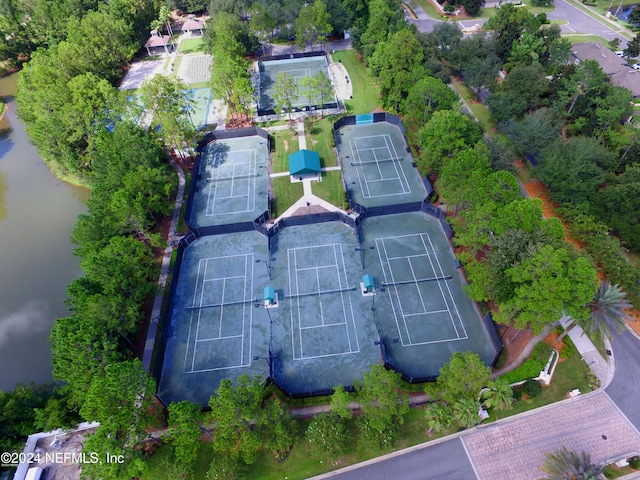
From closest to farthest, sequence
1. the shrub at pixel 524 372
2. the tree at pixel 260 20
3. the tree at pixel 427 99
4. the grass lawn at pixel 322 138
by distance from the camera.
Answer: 1. the shrub at pixel 524 372
2. the tree at pixel 427 99
3. the grass lawn at pixel 322 138
4. the tree at pixel 260 20

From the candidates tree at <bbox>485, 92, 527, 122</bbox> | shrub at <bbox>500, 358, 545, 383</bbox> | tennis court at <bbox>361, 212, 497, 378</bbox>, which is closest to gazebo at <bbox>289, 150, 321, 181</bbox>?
tennis court at <bbox>361, 212, 497, 378</bbox>

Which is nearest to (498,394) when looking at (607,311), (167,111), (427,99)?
(607,311)

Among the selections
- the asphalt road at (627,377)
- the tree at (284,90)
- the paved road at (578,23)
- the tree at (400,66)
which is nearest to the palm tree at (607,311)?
the asphalt road at (627,377)

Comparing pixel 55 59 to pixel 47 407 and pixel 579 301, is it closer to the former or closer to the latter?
pixel 47 407

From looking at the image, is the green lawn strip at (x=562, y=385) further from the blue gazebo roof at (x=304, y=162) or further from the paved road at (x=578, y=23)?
the paved road at (x=578, y=23)

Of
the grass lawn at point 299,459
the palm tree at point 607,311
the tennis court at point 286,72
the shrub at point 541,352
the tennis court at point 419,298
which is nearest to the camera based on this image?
the grass lawn at point 299,459

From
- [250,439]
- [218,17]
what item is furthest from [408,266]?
[218,17]
